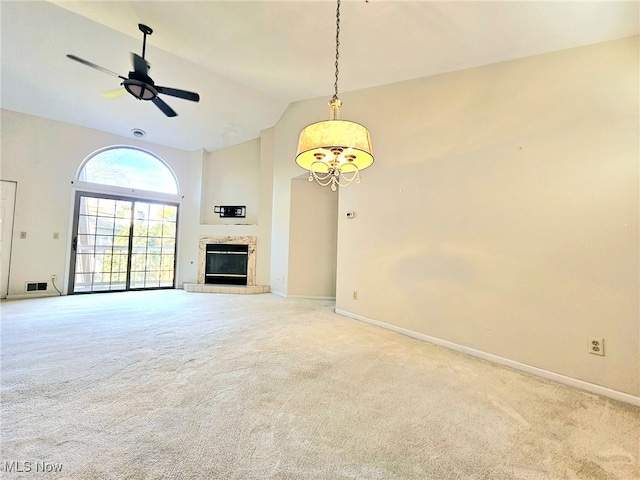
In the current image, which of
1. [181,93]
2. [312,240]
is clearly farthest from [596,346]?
[181,93]

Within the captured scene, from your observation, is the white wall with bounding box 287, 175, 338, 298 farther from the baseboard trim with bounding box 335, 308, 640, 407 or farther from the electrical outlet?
the electrical outlet

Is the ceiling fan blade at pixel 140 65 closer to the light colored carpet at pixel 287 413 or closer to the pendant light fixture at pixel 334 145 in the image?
the pendant light fixture at pixel 334 145

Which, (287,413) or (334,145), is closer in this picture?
(287,413)

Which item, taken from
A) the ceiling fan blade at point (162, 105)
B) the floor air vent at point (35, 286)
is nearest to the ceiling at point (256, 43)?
the ceiling fan blade at point (162, 105)

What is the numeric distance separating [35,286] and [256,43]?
18.8 feet

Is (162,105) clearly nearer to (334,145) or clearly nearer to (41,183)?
(334,145)

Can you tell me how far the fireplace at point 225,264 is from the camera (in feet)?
21.1

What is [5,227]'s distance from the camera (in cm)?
466

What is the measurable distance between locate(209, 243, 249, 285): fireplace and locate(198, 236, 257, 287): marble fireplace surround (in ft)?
0.26

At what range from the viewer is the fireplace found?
6430mm

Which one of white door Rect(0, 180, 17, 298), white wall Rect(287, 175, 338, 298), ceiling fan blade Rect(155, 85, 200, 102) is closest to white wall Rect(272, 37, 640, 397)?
white wall Rect(287, 175, 338, 298)

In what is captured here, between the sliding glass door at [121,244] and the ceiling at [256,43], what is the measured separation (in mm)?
1693

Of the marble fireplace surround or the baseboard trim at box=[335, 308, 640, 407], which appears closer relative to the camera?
the baseboard trim at box=[335, 308, 640, 407]

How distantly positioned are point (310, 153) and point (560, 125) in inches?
83.1
